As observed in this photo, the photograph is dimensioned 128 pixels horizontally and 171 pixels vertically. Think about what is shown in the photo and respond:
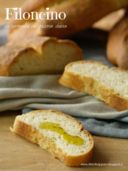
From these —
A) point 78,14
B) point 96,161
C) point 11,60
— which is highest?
point 78,14

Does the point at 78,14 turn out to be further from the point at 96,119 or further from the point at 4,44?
the point at 96,119

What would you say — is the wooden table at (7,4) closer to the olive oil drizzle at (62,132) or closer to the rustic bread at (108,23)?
the rustic bread at (108,23)

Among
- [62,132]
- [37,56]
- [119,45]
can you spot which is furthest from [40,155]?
[119,45]

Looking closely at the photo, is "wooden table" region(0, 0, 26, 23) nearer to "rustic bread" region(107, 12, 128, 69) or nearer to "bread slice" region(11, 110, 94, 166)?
"rustic bread" region(107, 12, 128, 69)

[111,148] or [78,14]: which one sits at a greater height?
[78,14]

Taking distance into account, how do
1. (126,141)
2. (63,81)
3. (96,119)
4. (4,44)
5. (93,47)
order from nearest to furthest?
(126,141)
(96,119)
(63,81)
(4,44)
(93,47)

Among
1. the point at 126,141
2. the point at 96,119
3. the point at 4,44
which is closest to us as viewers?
the point at 126,141

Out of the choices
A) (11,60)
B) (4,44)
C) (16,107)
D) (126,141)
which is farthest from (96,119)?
(4,44)

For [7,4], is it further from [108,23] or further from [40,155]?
[40,155]

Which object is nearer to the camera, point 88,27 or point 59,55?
point 59,55
